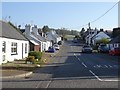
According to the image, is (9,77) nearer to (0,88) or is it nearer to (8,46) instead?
(0,88)

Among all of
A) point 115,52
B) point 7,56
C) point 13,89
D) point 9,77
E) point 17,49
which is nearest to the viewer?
point 13,89

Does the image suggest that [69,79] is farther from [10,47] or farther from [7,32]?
[7,32]

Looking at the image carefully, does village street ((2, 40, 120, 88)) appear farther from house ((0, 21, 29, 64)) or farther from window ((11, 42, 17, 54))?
window ((11, 42, 17, 54))

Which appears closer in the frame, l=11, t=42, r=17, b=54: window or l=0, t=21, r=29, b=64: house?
l=0, t=21, r=29, b=64: house

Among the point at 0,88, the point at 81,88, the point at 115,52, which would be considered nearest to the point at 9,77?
the point at 0,88

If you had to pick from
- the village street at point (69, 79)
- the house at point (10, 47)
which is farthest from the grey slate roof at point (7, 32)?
the village street at point (69, 79)

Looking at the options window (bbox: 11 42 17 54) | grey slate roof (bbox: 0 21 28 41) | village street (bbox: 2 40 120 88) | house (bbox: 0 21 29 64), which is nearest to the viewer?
village street (bbox: 2 40 120 88)

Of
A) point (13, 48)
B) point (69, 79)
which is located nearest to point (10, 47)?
point (13, 48)

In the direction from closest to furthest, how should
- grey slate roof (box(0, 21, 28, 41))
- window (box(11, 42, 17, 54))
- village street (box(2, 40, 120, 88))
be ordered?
village street (box(2, 40, 120, 88)) → grey slate roof (box(0, 21, 28, 41)) → window (box(11, 42, 17, 54))

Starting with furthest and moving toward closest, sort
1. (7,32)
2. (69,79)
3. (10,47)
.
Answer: (7,32) < (10,47) < (69,79)

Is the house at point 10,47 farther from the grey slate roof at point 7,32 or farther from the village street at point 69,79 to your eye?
the village street at point 69,79

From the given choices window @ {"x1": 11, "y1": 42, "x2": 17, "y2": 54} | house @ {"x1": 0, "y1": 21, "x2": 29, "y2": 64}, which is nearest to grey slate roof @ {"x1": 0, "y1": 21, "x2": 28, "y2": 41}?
house @ {"x1": 0, "y1": 21, "x2": 29, "y2": 64}

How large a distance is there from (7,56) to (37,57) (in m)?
6.21

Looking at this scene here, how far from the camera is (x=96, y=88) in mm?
14758
